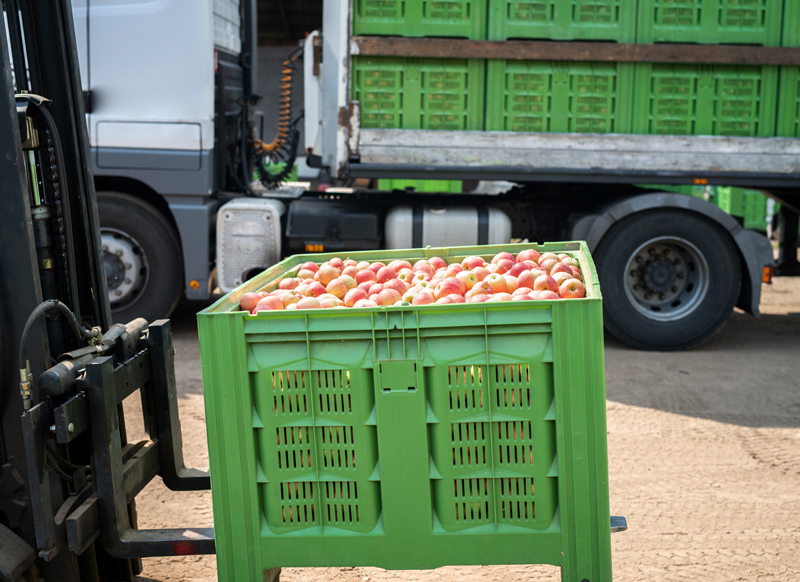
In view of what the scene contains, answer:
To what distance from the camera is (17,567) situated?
266 centimetres

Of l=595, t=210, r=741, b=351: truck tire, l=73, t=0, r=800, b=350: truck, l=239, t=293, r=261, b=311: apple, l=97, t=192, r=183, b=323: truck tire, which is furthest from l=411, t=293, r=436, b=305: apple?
l=97, t=192, r=183, b=323: truck tire

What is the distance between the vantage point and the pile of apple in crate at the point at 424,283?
2.81 meters

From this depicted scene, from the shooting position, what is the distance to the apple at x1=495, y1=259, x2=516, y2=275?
3.41 metres

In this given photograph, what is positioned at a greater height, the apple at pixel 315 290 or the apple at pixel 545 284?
the apple at pixel 545 284

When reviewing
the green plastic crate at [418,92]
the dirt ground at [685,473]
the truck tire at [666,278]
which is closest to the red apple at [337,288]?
the dirt ground at [685,473]

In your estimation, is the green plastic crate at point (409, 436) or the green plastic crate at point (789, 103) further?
the green plastic crate at point (789, 103)

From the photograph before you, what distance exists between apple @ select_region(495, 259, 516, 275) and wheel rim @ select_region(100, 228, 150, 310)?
189 inches

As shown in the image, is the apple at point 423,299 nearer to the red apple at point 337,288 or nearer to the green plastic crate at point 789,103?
the red apple at point 337,288

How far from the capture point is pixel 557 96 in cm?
695

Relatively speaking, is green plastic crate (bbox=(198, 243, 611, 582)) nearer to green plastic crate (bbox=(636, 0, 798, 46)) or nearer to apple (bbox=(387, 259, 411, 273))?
apple (bbox=(387, 259, 411, 273))

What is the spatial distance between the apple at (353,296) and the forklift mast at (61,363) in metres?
0.75

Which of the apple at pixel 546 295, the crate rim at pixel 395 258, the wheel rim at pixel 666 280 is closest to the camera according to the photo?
the crate rim at pixel 395 258

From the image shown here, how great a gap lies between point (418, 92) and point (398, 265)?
3.75 meters

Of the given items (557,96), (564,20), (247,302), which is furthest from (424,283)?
(564,20)
